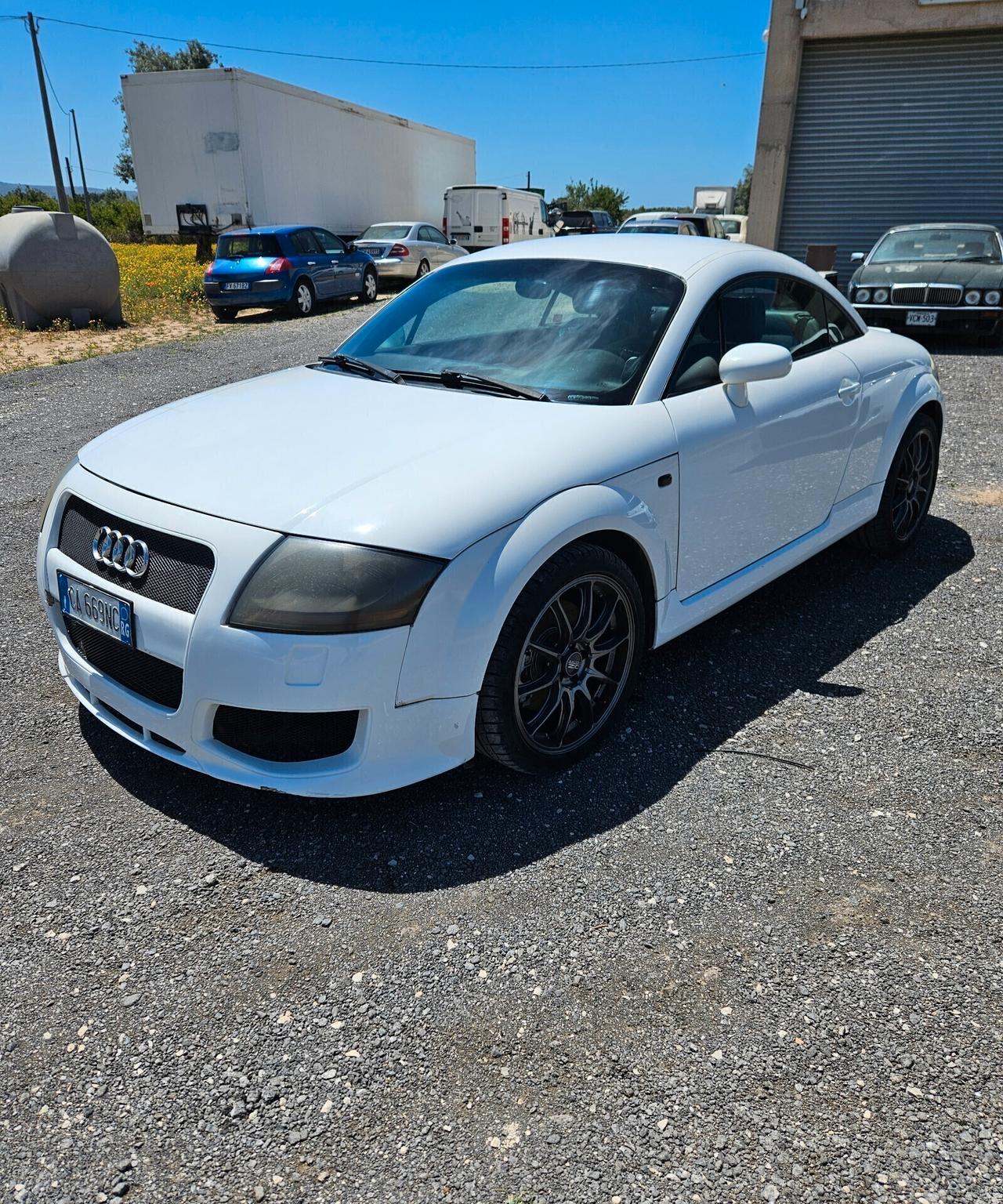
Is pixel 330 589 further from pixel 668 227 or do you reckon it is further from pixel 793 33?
pixel 668 227

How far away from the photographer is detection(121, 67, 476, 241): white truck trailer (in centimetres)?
2336

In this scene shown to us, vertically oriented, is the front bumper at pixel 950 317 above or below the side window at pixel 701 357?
below

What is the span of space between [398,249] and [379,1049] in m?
19.8

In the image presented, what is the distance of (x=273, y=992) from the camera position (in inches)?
84.6

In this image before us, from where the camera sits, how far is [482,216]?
89.0 feet

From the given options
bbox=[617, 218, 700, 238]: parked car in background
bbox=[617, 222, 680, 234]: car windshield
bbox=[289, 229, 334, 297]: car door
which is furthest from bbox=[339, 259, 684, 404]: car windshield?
bbox=[617, 218, 700, 238]: parked car in background

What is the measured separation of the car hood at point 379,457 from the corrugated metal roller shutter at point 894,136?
15.8m

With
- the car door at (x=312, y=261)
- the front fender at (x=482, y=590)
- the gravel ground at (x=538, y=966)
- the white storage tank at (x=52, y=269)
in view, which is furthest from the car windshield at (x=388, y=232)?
the front fender at (x=482, y=590)

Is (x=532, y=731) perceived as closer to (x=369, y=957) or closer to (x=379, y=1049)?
(x=369, y=957)

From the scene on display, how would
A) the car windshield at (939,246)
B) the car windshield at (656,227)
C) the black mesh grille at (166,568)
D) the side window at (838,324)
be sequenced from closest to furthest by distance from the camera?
1. the black mesh grille at (166,568)
2. the side window at (838,324)
3. the car windshield at (939,246)
4. the car windshield at (656,227)

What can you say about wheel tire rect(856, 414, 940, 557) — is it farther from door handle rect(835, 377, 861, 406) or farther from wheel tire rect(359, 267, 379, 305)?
wheel tire rect(359, 267, 379, 305)

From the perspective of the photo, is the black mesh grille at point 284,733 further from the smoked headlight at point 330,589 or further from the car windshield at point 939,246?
the car windshield at point 939,246

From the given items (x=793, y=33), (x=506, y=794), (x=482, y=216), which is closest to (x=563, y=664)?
(x=506, y=794)

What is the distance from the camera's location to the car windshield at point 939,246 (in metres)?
11.6
